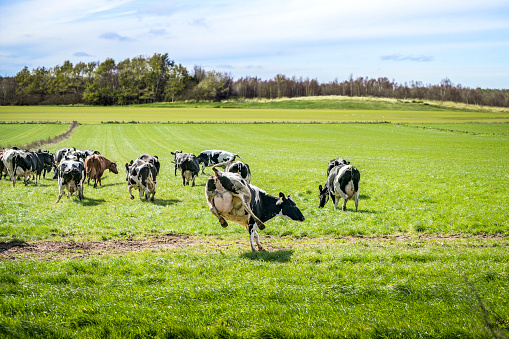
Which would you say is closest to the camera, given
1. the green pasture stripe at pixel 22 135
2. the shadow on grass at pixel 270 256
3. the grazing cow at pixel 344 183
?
the shadow on grass at pixel 270 256

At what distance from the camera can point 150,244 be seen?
1227 cm

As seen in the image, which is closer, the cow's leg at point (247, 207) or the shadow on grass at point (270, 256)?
the shadow on grass at point (270, 256)

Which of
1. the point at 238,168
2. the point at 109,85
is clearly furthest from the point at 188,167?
the point at 109,85

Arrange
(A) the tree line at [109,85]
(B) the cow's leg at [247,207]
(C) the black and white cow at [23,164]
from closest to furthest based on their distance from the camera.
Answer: (B) the cow's leg at [247,207] → (C) the black and white cow at [23,164] → (A) the tree line at [109,85]

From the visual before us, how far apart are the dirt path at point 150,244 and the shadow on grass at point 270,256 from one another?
1.03 meters

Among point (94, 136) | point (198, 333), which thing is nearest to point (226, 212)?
point (198, 333)

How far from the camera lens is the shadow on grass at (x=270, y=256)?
9.86 metres

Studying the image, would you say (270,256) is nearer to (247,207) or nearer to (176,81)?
(247,207)

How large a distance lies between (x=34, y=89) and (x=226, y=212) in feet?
596

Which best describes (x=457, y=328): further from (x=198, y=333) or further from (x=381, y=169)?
(x=381, y=169)

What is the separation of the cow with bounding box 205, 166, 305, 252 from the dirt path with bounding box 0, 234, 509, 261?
109cm

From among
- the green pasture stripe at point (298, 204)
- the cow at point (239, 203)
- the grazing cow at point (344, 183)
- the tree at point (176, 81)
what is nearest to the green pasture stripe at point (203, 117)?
the tree at point (176, 81)

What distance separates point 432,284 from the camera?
7.68 metres

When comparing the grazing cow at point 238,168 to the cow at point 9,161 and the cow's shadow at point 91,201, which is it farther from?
the cow at point 9,161
